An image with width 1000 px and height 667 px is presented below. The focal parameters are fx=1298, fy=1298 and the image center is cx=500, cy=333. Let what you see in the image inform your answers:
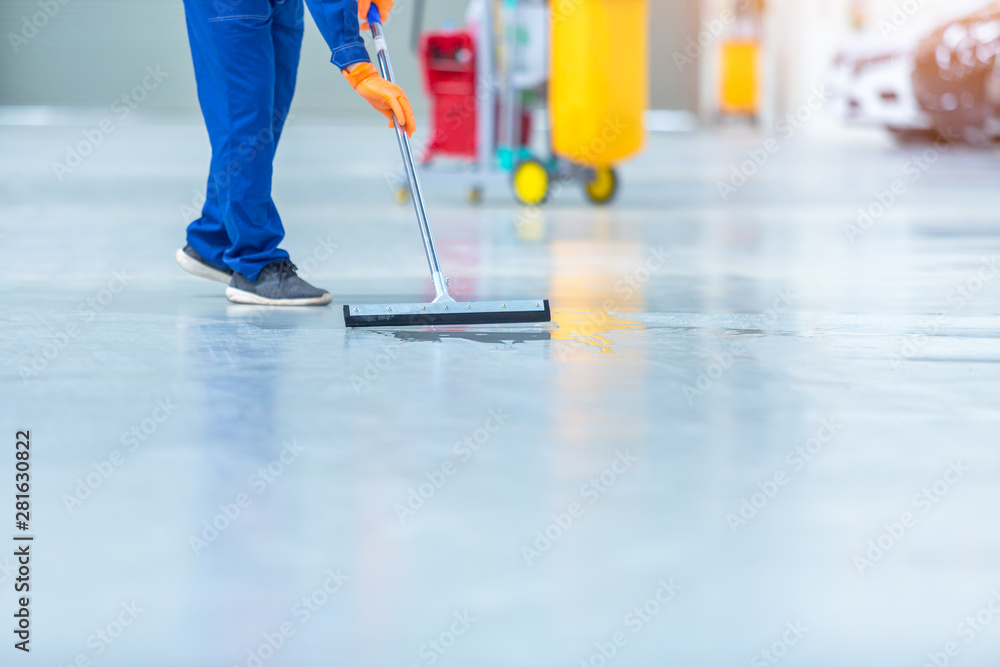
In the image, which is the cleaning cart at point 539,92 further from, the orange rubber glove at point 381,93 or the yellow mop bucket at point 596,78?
the orange rubber glove at point 381,93

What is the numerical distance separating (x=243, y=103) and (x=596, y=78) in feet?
9.05

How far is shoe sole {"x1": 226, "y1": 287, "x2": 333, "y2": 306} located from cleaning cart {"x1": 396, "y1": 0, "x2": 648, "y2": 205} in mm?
2729

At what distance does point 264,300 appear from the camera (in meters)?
2.91

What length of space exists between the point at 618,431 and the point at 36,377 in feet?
3.09

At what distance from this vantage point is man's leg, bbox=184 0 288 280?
285 centimetres

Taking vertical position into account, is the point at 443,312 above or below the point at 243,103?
below

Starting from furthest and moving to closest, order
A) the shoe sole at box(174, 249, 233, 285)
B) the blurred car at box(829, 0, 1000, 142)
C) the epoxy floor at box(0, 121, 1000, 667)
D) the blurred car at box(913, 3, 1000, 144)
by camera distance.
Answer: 1. the blurred car at box(829, 0, 1000, 142)
2. the blurred car at box(913, 3, 1000, 144)
3. the shoe sole at box(174, 249, 233, 285)
4. the epoxy floor at box(0, 121, 1000, 667)

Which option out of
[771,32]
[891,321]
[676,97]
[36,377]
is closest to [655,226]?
[891,321]

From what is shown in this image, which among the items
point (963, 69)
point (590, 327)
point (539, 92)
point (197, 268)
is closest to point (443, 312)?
point (590, 327)

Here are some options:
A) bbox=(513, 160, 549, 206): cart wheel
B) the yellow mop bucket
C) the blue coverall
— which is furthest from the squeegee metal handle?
bbox=(513, 160, 549, 206): cart wheel

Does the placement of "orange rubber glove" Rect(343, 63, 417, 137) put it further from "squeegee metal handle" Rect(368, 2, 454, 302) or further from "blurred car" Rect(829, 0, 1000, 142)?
"blurred car" Rect(829, 0, 1000, 142)

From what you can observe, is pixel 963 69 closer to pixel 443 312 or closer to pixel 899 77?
pixel 899 77

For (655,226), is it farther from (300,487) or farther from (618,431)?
(300,487)

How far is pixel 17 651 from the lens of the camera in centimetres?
107
